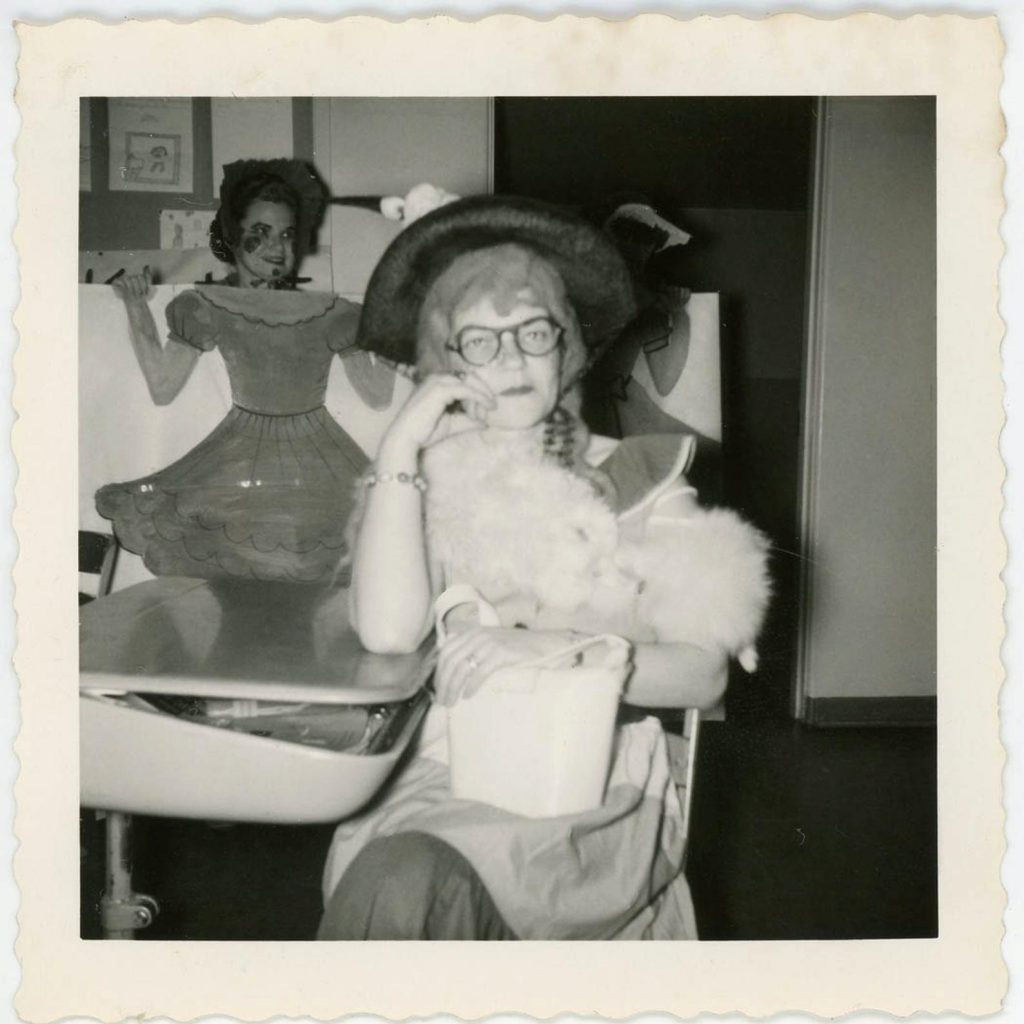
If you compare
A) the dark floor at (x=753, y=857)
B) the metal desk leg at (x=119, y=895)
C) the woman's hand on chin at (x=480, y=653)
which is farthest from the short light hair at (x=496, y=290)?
the metal desk leg at (x=119, y=895)

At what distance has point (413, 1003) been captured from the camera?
0.96 m

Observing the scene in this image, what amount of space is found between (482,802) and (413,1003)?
26cm

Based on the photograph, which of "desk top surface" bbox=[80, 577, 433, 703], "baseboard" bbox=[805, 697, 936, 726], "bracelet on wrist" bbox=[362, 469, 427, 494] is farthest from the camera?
"baseboard" bbox=[805, 697, 936, 726]

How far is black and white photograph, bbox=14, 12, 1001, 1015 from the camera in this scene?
90 cm

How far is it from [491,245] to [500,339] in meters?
0.11

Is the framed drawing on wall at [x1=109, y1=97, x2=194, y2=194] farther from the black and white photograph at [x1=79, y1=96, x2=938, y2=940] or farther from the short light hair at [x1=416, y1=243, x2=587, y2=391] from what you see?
the short light hair at [x1=416, y1=243, x2=587, y2=391]

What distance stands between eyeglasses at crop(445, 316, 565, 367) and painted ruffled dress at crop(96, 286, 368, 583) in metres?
0.23

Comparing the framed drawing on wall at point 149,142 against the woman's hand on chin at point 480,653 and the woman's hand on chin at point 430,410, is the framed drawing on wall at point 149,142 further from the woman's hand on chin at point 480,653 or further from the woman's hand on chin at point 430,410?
the woman's hand on chin at point 480,653

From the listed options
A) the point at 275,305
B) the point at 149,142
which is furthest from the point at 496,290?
the point at 149,142

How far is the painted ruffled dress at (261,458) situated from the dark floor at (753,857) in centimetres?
33

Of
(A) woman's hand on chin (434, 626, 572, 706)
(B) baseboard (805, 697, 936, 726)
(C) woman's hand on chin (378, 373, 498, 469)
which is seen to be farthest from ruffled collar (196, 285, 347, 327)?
(B) baseboard (805, 697, 936, 726)

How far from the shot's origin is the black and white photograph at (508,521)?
900mm

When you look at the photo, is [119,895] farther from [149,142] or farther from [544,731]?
[149,142]

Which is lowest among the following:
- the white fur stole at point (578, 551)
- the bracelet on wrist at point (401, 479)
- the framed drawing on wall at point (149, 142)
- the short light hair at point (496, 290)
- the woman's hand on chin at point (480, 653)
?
the woman's hand on chin at point (480, 653)
